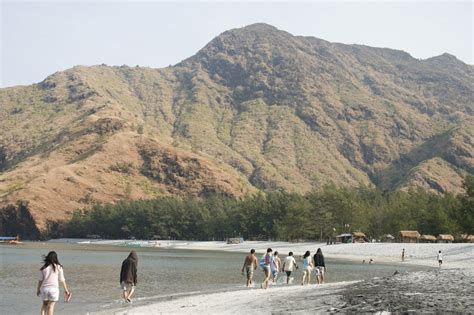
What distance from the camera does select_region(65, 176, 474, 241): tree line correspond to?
10656 centimetres

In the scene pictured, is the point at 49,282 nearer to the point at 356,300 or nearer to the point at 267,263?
the point at 356,300

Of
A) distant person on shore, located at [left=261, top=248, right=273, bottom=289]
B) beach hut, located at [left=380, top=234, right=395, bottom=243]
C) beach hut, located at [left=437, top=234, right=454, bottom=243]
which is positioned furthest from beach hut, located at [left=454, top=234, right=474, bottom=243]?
distant person on shore, located at [left=261, top=248, right=273, bottom=289]

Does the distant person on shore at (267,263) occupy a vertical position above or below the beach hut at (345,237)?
below

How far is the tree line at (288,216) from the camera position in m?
107

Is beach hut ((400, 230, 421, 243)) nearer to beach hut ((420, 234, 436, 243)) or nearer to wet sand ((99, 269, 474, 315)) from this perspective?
beach hut ((420, 234, 436, 243))

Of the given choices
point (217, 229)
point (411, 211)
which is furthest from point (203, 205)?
point (411, 211)

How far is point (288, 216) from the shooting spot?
12181 cm

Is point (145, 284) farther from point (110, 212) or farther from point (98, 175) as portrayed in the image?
point (98, 175)

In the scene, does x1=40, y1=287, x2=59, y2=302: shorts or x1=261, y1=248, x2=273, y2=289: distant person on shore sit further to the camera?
x1=261, y1=248, x2=273, y2=289: distant person on shore

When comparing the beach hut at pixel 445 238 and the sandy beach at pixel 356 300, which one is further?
the beach hut at pixel 445 238

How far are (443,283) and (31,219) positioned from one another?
168m

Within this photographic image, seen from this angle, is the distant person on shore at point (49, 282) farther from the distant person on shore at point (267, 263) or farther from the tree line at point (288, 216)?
the tree line at point (288, 216)

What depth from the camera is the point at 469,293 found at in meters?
21.4

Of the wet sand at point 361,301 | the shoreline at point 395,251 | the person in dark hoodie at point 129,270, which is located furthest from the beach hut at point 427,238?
the person in dark hoodie at point 129,270
